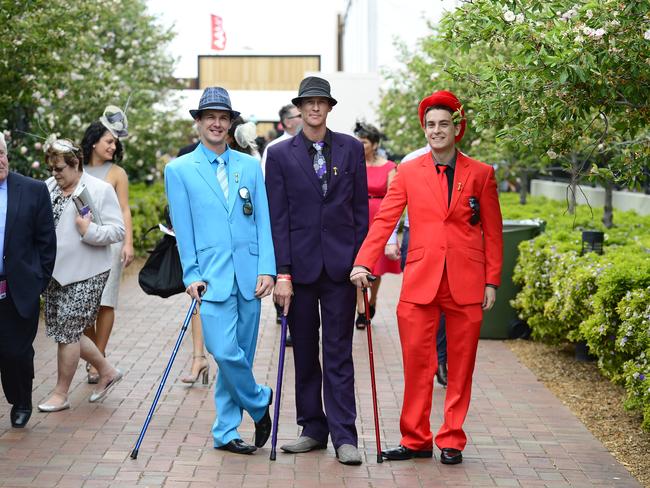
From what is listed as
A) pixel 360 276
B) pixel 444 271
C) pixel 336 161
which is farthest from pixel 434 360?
pixel 336 161

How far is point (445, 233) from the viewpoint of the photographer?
6352mm

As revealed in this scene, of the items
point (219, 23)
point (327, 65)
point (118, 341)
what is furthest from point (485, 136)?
point (219, 23)

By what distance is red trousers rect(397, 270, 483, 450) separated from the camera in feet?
20.9

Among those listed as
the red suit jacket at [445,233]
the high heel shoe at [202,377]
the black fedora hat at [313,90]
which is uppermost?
the black fedora hat at [313,90]

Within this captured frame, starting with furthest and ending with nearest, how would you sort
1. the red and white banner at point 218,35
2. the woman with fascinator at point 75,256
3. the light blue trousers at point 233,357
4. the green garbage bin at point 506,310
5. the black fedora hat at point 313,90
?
1. the red and white banner at point 218,35
2. the green garbage bin at point 506,310
3. the woman with fascinator at point 75,256
4. the black fedora hat at point 313,90
5. the light blue trousers at point 233,357

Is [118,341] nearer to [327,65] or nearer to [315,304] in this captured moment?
[315,304]

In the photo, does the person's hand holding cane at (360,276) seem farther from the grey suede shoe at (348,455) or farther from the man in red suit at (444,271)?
the grey suede shoe at (348,455)

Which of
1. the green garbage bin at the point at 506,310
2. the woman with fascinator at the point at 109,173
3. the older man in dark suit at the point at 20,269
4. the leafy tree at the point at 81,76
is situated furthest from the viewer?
the leafy tree at the point at 81,76

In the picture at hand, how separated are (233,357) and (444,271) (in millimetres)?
1237

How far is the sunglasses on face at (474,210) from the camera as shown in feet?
20.9

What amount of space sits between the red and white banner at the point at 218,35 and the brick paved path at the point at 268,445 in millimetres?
42167

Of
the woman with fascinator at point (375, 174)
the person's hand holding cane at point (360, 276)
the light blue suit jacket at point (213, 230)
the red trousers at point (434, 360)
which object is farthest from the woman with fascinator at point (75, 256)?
the woman with fascinator at point (375, 174)

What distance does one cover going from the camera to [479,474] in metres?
6.21

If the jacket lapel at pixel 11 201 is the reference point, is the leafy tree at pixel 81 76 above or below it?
above
